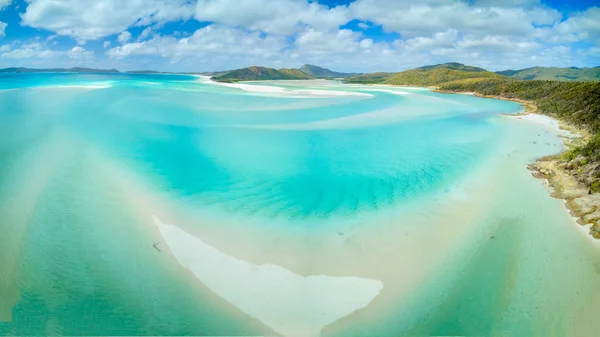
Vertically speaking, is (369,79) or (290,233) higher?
(369,79)

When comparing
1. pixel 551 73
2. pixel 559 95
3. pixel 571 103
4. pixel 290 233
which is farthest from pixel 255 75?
pixel 551 73

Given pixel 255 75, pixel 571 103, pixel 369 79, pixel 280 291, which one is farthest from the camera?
pixel 255 75

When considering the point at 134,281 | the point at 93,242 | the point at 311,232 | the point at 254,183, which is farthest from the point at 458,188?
the point at 93,242

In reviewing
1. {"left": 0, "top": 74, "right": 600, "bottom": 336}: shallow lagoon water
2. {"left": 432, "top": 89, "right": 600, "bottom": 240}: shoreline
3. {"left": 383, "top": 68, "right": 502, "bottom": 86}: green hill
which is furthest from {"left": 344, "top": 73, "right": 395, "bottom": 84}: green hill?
{"left": 0, "top": 74, "right": 600, "bottom": 336}: shallow lagoon water

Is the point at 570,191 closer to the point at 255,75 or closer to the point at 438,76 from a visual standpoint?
the point at 438,76

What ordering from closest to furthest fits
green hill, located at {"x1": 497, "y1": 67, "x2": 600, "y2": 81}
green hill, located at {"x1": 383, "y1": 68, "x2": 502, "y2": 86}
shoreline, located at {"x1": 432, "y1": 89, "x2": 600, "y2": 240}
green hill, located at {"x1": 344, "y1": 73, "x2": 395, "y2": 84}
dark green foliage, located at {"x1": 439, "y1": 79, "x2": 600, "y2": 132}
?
shoreline, located at {"x1": 432, "y1": 89, "x2": 600, "y2": 240} < dark green foliage, located at {"x1": 439, "y1": 79, "x2": 600, "y2": 132} < green hill, located at {"x1": 383, "y1": 68, "x2": 502, "y2": 86} < green hill, located at {"x1": 344, "y1": 73, "x2": 395, "y2": 84} < green hill, located at {"x1": 497, "y1": 67, "x2": 600, "y2": 81}

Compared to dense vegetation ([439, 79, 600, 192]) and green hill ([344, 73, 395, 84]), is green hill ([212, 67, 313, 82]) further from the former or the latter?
dense vegetation ([439, 79, 600, 192])

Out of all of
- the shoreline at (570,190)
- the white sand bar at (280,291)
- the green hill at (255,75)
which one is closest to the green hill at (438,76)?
the green hill at (255,75)

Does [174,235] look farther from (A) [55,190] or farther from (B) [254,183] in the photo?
(A) [55,190]
